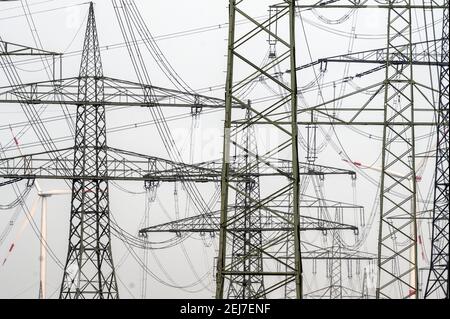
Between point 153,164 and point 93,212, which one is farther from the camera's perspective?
point 153,164

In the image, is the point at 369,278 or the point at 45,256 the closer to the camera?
the point at 45,256

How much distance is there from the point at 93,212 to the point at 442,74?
540 inches

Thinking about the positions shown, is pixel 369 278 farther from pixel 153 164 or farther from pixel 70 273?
pixel 70 273

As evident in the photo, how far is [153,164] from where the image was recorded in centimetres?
4231
